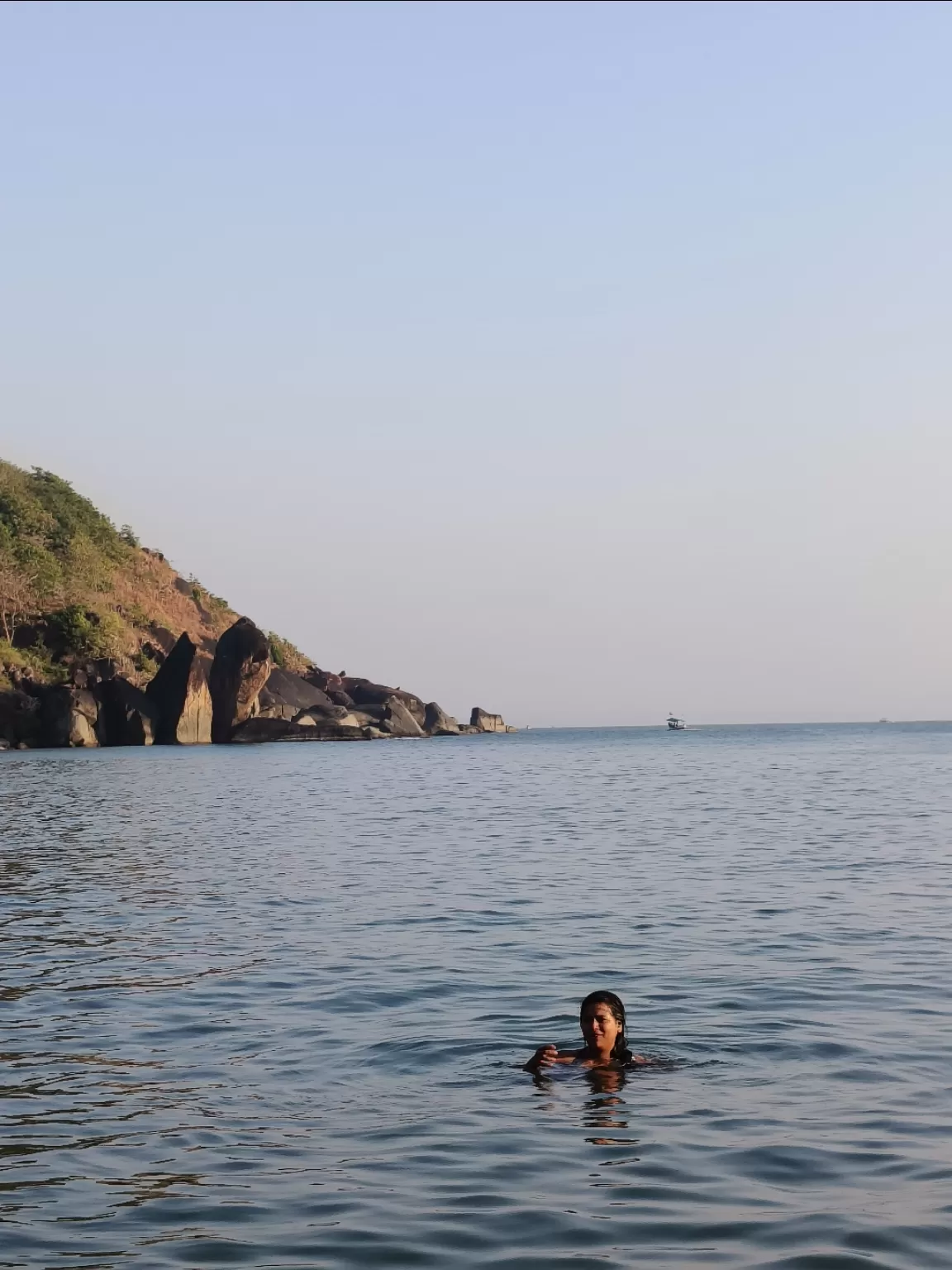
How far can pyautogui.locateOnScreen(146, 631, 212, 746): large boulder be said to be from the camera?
113 metres

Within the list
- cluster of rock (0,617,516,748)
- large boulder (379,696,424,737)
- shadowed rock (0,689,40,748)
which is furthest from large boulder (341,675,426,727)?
shadowed rock (0,689,40,748)

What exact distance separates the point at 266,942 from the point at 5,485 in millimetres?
122611

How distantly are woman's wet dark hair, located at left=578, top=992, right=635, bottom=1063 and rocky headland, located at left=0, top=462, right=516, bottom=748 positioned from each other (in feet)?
327

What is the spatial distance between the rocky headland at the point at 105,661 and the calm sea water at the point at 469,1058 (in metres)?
79.2

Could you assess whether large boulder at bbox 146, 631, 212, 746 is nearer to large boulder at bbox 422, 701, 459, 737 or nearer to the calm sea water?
large boulder at bbox 422, 701, 459, 737

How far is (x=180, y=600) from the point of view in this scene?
527 ft

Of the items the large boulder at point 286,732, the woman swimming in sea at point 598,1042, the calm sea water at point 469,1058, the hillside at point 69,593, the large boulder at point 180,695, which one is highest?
the hillside at point 69,593

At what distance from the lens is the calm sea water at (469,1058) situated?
825 centimetres

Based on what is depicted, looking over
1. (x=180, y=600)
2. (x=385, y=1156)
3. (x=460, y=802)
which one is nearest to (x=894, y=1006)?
(x=385, y=1156)

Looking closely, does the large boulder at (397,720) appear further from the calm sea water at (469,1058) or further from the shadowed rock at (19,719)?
the calm sea water at (469,1058)

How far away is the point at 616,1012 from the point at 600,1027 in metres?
0.19

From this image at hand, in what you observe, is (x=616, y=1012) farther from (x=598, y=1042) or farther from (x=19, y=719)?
(x=19, y=719)

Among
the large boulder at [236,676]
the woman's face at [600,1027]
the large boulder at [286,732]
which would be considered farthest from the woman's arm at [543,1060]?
the large boulder at [286,732]

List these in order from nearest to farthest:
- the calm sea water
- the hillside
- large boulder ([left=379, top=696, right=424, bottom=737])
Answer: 1. the calm sea water
2. the hillside
3. large boulder ([left=379, top=696, right=424, bottom=737])
